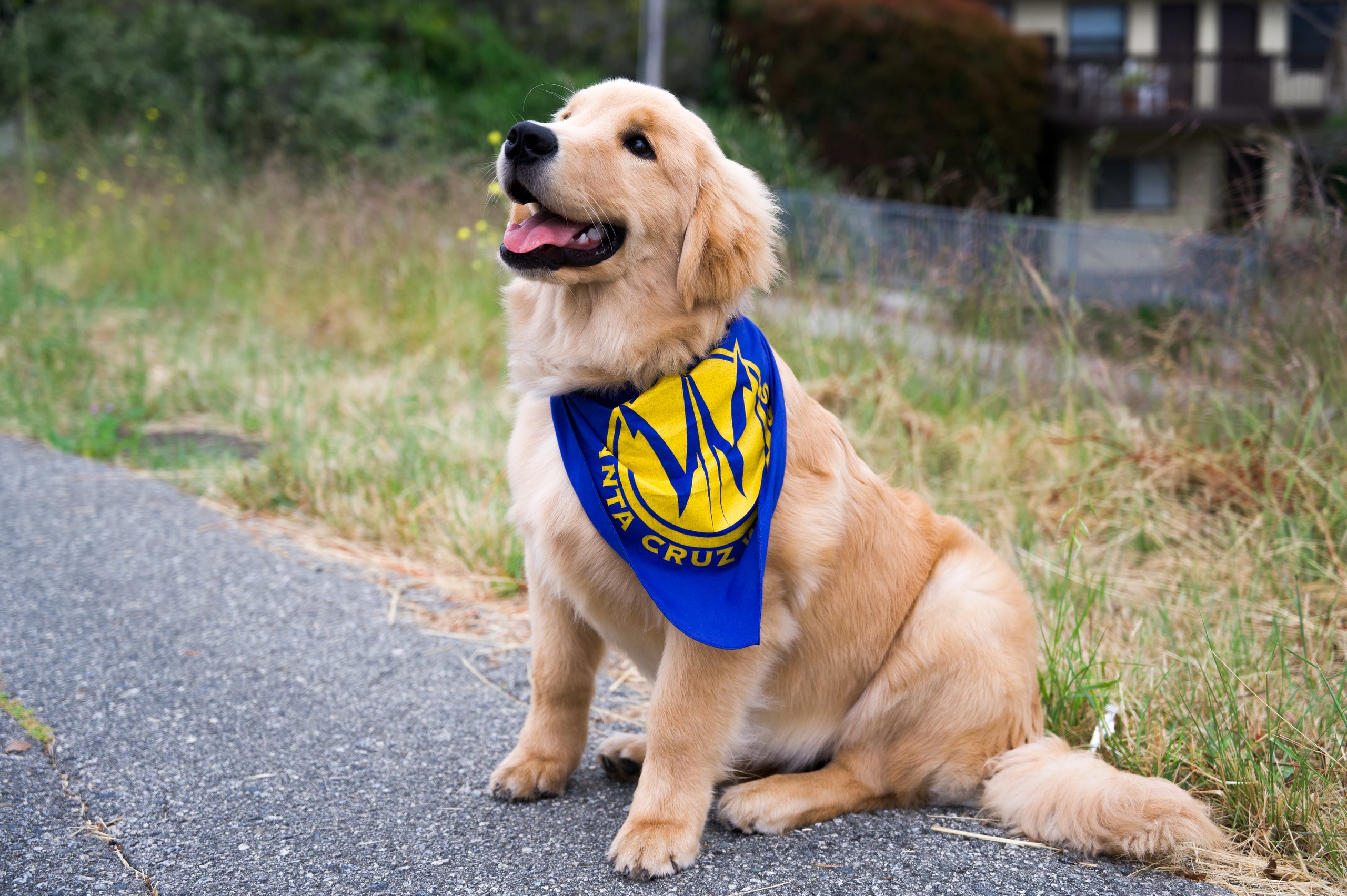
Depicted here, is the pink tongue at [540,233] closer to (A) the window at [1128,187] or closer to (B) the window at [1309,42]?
(B) the window at [1309,42]

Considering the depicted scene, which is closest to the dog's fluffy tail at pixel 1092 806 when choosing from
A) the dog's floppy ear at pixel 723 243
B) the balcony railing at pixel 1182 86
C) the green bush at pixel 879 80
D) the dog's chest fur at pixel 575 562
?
the dog's chest fur at pixel 575 562

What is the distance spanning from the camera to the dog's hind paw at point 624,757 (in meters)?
2.34

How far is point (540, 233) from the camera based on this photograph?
2146 mm

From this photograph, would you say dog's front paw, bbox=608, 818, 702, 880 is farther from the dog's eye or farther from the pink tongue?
the dog's eye

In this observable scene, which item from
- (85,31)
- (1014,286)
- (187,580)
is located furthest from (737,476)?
(85,31)

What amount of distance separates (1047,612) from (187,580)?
278 cm

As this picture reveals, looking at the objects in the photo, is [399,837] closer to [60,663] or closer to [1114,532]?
[60,663]

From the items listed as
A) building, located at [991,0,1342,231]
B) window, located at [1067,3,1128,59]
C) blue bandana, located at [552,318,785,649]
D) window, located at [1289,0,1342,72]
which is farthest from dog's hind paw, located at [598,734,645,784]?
window, located at [1067,3,1128,59]

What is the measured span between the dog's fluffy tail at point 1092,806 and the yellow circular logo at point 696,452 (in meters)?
0.84

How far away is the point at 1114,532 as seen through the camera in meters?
3.71

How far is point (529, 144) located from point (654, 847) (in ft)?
4.78

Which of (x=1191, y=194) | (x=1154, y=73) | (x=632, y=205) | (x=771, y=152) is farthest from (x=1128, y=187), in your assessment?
(x=632, y=205)

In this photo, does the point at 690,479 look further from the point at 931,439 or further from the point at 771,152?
the point at 771,152

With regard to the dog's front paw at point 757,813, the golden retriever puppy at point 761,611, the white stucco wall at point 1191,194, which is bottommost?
the dog's front paw at point 757,813
